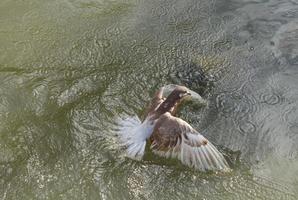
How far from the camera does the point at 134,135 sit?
3963 millimetres

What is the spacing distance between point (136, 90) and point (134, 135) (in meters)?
0.58

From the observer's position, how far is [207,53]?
193 inches

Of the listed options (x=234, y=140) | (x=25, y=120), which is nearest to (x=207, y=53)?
(x=234, y=140)

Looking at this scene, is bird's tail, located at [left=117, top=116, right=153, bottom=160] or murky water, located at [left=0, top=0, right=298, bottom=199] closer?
murky water, located at [left=0, top=0, right=298, bottom=199]

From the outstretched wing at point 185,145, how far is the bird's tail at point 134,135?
0.27 ft

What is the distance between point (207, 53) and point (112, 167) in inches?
69.0

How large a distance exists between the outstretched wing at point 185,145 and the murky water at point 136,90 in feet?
0.26

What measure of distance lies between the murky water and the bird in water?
8cm

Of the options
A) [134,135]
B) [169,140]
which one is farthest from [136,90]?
[169,140]

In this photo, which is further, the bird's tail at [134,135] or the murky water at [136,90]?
the bird's tail at [134,135]

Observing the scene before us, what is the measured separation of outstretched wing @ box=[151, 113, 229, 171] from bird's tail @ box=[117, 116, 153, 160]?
0.27ft

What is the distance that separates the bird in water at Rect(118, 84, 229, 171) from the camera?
3.77 m

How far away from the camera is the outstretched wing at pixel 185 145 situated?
3.76m

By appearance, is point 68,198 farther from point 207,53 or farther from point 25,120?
point 207,53
